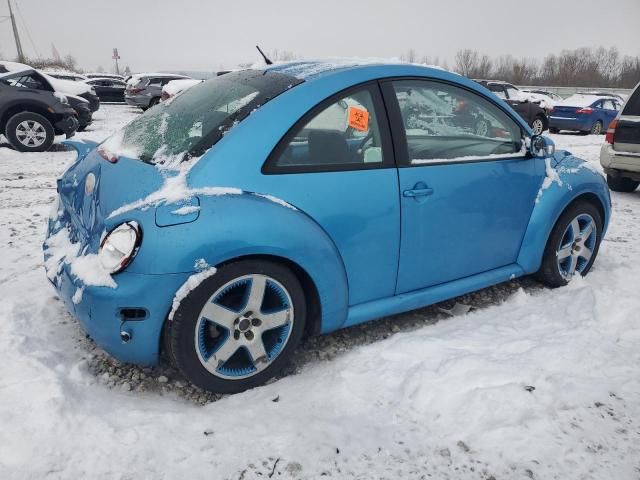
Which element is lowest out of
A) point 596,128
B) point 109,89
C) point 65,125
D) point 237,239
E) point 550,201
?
point 109,89

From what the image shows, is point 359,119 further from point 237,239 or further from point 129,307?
point 129,307

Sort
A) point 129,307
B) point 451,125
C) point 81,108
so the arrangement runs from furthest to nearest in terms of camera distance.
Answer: point 81,108
point 451,125
point 129,307

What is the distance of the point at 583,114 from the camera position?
1598 centimetres

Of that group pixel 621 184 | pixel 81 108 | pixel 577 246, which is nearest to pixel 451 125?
pixel 577 246

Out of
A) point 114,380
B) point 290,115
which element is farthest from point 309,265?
point 114,380

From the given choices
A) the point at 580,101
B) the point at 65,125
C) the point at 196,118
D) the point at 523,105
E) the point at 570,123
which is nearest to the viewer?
the point at 196,118

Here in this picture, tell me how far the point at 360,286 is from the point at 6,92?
9.05 metres

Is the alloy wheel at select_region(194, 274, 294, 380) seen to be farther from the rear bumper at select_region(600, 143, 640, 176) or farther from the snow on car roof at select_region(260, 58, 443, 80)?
the rear bumper at select_region(600, 143, 640, 176)

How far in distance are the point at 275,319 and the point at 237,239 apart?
479mm

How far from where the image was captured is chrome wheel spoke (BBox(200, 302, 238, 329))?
2189 millimetres

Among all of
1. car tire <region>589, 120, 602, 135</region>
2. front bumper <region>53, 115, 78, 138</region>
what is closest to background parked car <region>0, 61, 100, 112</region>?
front bumper <region>53, 115, 78, 138</region>

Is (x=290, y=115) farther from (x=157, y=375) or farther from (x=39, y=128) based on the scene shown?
(x=39, y=128)

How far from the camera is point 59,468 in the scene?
6.05 ft

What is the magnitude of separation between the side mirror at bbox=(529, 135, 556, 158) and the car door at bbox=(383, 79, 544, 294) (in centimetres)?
5
